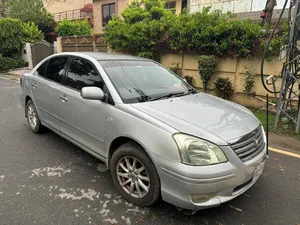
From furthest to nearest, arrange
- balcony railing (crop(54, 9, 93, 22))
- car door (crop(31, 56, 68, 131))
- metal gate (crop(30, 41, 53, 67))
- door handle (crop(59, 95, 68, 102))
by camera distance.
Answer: balcony railing (crop(54, 9, 93, 22)), metal gate (crop(30, 41, 53, 67)), car door (crop(31, 56, 68, 131)), door handle (crop(59, 95, 68, 102))

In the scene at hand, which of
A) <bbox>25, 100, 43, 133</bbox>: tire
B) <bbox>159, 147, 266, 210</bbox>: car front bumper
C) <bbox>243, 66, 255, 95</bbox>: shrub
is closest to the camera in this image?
<bbox>159, 147, 266, 210</bbox>: car front bumper

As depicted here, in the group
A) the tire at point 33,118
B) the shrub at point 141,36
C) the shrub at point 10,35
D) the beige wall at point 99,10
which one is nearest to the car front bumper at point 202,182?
the tire at point 33,118

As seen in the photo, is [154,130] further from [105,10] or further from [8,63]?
[105,10]

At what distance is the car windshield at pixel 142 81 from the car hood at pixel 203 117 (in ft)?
0.61

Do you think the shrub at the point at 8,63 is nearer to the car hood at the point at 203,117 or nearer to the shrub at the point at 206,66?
the shrub at the point at 206,66

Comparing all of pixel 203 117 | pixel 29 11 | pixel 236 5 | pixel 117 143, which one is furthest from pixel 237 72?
pixel 29 11

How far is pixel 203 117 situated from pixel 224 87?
5.07 m

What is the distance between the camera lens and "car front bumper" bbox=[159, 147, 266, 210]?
2.06 metres

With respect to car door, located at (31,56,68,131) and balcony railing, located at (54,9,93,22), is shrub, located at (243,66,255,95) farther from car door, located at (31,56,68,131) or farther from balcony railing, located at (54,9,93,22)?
balcony railing, located at (54,9,93,22)

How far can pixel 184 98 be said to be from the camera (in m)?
3.05

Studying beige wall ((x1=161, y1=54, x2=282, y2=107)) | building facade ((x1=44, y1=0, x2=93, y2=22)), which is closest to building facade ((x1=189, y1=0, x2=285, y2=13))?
beige wall ((x1=161, y1=54, x2=282, y2=107))

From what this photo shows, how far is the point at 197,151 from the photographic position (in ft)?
6.99

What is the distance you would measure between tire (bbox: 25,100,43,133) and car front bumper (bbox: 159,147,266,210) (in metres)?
3.06

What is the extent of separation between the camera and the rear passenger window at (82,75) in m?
3.08
